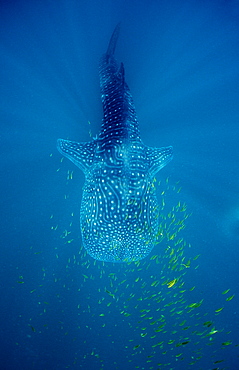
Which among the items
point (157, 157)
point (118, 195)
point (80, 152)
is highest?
point (80, 152)

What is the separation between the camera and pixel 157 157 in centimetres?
364

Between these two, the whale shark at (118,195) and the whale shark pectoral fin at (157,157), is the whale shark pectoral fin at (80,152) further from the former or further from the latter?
the whale shark pectoral fin at (157,157)

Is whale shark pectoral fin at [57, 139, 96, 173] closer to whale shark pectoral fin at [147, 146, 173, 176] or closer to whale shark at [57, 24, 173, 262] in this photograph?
whale shark at [57, 24, 173, 262]

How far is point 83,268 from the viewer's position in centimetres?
527

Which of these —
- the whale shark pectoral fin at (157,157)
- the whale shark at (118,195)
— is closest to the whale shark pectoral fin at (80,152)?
the whale shark at (118,195)

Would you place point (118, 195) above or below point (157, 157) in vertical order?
below

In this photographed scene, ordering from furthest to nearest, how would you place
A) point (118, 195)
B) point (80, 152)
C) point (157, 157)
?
point (157, 157), point (80, 152), point (118, 195)

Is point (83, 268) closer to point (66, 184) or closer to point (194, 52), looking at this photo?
point (66, 184)

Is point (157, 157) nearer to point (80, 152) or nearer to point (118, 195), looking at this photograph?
point (118, 195)

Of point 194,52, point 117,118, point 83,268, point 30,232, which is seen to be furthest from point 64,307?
point 194,52

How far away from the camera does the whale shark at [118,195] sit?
291 centimetres

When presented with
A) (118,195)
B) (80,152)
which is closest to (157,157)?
(118,195)

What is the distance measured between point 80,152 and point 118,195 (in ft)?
3.51

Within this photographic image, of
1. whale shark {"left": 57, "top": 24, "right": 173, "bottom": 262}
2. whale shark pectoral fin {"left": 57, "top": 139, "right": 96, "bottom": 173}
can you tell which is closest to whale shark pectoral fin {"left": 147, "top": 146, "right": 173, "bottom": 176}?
whale shark {"left": 57, "top": 24, "right": 173, "bottom": 262}
